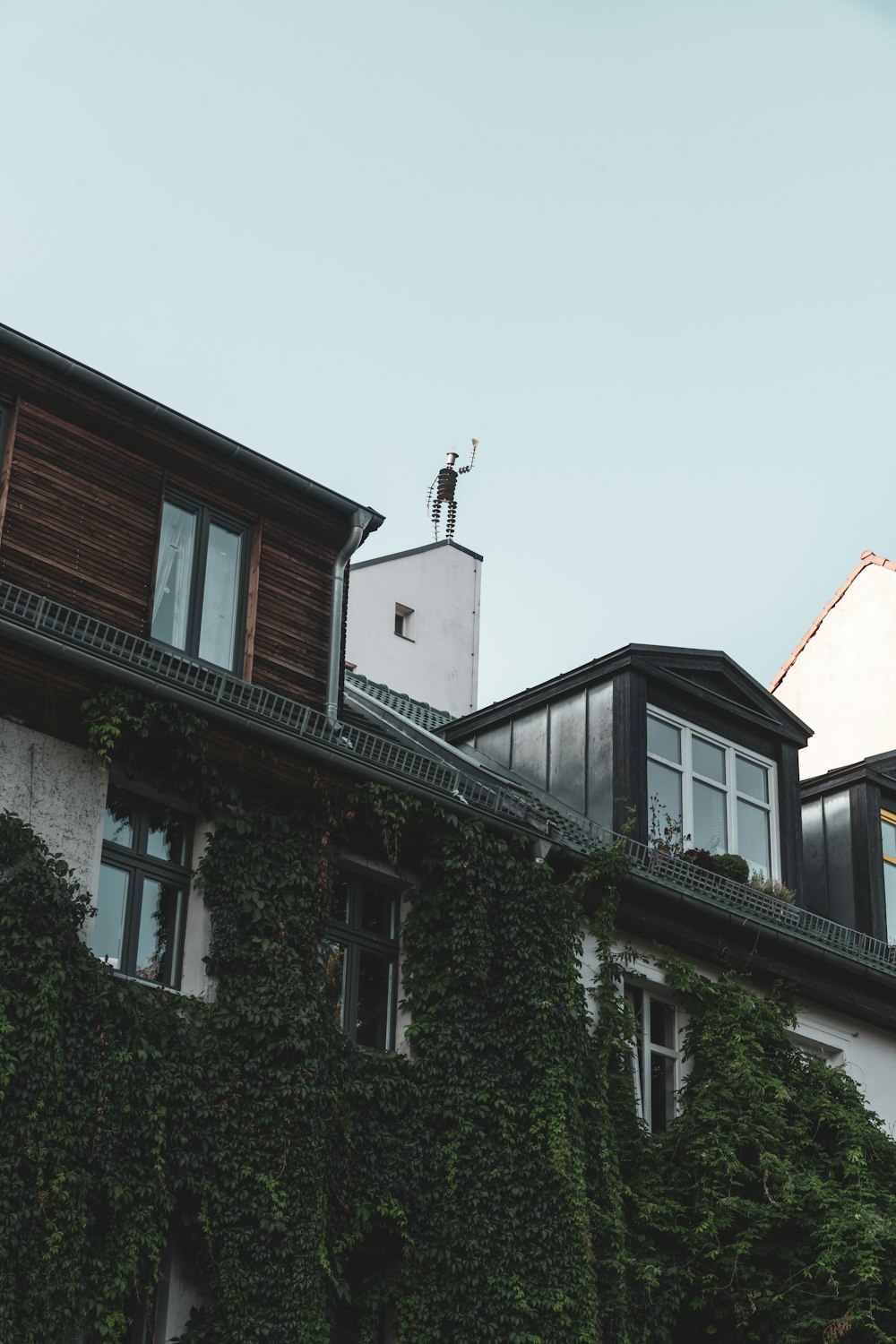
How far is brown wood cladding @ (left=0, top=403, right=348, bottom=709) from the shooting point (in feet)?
56.7

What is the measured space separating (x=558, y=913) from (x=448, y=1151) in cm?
277

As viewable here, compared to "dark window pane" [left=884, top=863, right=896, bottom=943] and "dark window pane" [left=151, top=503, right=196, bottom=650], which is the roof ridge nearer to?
"dark window pane" [left=884, top=863, right=896, bottom=943]

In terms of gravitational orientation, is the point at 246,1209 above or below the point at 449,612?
below

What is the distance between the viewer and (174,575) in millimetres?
18500

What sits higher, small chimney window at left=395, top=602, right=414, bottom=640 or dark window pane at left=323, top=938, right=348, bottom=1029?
small chimney window at left=395, top=602, right=414, bottom=640

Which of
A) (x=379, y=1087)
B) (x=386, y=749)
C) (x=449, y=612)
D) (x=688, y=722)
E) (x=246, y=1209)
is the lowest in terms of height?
(x=246, y=1209)

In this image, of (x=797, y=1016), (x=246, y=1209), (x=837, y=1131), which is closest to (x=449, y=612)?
(x=797, y=1016)

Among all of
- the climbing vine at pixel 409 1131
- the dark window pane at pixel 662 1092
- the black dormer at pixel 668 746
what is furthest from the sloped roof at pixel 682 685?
the dark window pane at pixel 662 1092

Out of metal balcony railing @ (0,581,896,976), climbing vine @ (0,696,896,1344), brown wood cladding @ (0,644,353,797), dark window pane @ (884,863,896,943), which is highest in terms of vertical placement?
dark window pane @ (884,863,896,943)

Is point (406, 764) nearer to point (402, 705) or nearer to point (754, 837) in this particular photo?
point (754, 837)

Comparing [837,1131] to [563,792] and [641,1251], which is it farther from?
[563,792]

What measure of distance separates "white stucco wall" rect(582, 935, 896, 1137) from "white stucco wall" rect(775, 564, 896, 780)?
9511 millimetres

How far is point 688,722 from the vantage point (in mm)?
22750

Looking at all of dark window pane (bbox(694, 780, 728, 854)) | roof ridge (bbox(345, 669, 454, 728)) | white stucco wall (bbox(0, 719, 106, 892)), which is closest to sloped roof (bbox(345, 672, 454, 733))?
roof ridge (bbox(345, 669, 454, 728))
